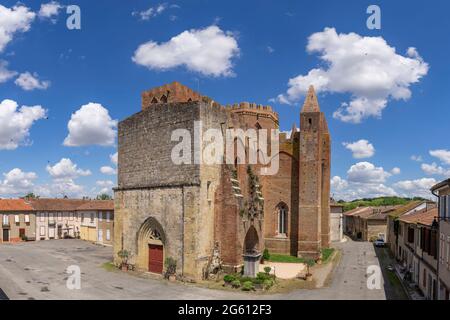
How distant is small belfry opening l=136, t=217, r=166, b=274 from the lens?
88.6 feet

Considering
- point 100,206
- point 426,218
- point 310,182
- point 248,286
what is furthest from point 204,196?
point 100,206

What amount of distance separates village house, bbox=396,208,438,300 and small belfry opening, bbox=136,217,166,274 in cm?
1635

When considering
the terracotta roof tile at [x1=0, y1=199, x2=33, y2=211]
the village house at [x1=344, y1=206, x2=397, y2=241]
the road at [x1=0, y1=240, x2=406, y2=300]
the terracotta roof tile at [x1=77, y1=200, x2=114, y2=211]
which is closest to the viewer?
the road at [x1=0, y1=240, x2=406, y2=300]

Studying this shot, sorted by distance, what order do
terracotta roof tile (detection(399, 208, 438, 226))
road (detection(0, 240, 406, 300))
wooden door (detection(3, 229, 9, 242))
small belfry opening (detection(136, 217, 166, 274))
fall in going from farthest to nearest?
wooden door (detection(3, 229, 9, 242))
small belfry opening (detection(136, 217, 166, 274))
terracotta roof tile (detection(399, 208, 438, 226))
road (detection(0, 240, 406, 300))

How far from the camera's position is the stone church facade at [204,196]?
83.1ft

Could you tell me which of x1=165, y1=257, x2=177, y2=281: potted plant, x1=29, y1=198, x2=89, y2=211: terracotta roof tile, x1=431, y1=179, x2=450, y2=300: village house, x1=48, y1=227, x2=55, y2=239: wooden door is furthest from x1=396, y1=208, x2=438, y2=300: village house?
x1=48, y1=227, x2=55, y2=239: wooden door

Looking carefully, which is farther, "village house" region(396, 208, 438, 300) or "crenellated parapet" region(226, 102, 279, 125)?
"crenellated parapet" region(226, 102, 279, 125)

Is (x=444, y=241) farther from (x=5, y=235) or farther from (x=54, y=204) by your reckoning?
(x=54, y=204)

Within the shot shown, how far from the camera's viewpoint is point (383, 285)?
80.7 ft

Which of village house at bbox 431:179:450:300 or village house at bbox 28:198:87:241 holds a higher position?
village house at bbox 431:179:450:300

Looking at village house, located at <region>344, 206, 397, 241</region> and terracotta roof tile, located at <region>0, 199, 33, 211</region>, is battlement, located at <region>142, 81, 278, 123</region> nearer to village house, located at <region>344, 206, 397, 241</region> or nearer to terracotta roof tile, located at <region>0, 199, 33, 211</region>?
village house, located at <region>344, 206, 397, 241</region>

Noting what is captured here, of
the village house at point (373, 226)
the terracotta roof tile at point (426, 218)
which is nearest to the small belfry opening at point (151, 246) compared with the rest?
the terracotta roof tile at point (426, 218)

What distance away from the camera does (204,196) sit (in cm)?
2530
